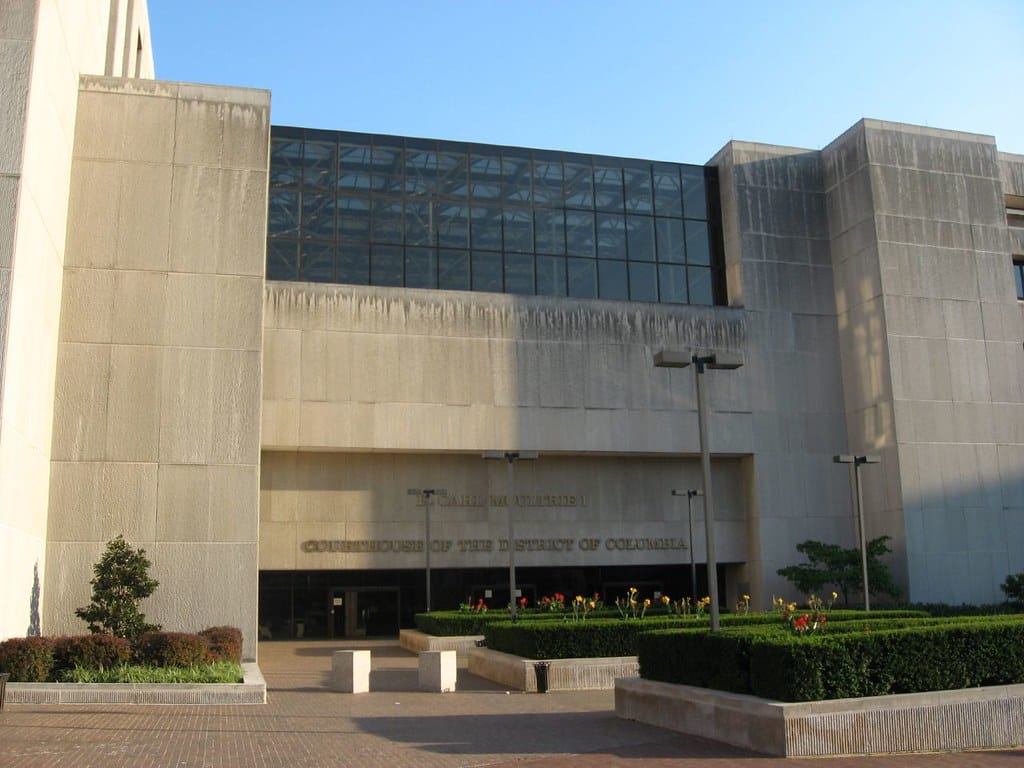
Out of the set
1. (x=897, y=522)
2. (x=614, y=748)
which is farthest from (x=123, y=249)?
(x=897, y=522)

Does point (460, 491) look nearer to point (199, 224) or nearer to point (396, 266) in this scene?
point (396, 266)

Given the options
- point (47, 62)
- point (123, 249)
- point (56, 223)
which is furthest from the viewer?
point (123, 249)

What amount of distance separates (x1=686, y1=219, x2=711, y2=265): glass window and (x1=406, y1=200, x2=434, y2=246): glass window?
9.99 meters

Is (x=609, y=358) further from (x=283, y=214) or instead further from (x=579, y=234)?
(x=283, y=214)

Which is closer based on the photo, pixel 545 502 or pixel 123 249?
pixel 123 249

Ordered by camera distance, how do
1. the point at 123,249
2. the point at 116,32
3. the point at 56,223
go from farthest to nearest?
1. the point at 116,32
2. the point at 123,249
3. the point at 56,223

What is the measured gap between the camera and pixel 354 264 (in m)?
36.1

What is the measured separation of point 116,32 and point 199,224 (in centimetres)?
871

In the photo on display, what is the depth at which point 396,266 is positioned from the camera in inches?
1438

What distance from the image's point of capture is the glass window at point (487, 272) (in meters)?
37.1

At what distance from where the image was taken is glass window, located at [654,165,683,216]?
1556 inches

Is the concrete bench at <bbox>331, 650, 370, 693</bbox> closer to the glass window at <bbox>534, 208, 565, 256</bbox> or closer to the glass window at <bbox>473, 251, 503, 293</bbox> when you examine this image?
the glass window at <bbox>473, 251, 503, 293</bbox>

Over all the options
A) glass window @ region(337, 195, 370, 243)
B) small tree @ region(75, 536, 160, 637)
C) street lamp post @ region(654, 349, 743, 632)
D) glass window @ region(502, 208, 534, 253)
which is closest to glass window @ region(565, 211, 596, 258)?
glass window @ region(502, 208, 534, 253)

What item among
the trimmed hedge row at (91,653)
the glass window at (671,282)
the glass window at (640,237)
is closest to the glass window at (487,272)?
the glass window at (640,237)
